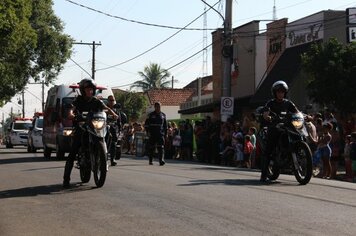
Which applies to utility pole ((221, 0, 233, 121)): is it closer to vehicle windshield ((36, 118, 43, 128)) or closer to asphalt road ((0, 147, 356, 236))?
vehicle windshield ((36, 118, 43, 128))

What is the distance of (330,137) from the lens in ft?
51.2

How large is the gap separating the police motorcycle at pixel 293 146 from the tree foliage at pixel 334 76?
385 inches

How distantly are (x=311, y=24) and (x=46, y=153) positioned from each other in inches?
549

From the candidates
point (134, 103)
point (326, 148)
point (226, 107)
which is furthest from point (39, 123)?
point (134, 103)

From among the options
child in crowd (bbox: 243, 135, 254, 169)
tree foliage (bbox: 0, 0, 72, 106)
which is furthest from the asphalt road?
tree foliage (bbox: 0, 0, 72, 106)

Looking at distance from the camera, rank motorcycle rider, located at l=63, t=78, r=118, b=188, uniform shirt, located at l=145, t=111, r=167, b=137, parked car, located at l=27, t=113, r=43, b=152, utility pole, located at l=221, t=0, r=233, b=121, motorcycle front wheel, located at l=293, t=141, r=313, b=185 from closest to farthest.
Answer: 1. motorcycle rider, located at l=63, t=78, r=118, b=188
2. motorcycle front wheel, located at l=293, t=141, r=313, b=185
3. uniform shirt, located at l=145, t=111, r=167, b=137
4. utility pole, located at l=221, t=0, r=233, b=121
5. parked car, located at l=27, t=113, r=43, b=152

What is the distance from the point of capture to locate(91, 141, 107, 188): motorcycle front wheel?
375 inches

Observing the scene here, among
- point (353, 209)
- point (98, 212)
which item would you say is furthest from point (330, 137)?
point (98, 212)

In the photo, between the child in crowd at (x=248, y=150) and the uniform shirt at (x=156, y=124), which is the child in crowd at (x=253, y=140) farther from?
the uniform shirt at (x=156, y=124)

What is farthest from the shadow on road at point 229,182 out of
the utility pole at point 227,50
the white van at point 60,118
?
the utility pole at point 227,50

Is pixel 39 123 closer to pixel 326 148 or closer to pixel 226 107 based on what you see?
pixel 226 107

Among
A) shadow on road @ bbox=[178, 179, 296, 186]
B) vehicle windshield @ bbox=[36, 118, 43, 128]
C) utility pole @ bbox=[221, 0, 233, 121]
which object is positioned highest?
utility pole @ bbox=[221, 0, 233, 121]

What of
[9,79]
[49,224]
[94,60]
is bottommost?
[49,224]

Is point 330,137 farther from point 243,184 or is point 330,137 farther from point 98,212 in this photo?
point 98,212
